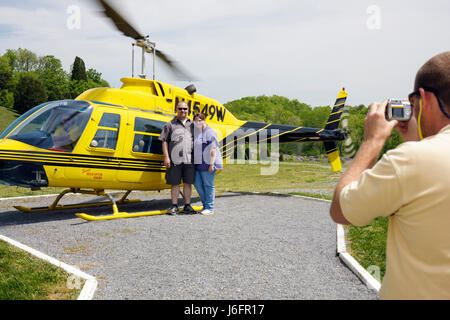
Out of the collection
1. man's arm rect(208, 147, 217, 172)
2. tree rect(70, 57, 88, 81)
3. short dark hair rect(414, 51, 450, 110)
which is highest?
tree rect(70, 57, 88, 81)

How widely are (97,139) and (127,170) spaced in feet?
2.93

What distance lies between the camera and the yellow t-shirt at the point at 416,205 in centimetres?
114

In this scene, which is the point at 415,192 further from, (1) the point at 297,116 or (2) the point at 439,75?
(1) the point at 297,116

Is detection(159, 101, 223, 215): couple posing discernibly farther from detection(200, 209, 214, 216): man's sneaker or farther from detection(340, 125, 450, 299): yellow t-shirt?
detection(340, 125, 450, 299): yellow t-shirt

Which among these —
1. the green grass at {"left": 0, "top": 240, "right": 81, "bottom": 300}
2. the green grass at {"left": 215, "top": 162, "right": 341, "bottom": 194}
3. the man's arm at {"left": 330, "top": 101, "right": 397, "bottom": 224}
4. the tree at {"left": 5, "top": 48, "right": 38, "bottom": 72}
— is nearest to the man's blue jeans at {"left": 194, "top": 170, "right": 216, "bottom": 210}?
the green grass at {"left": 0, "top": 240, "right": 81, "bottom": 300}

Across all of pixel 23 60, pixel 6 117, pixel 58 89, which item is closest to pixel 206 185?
pixel 6 117

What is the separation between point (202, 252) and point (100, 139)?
3.38m

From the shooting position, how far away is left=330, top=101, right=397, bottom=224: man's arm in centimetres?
134

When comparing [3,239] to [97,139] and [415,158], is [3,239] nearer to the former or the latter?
[97,139]

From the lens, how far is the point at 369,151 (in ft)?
4.49

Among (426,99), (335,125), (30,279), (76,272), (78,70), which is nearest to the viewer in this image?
(426,99)

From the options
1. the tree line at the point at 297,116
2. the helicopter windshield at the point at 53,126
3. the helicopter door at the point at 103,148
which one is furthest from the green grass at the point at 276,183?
the tree line at the point at 297,116

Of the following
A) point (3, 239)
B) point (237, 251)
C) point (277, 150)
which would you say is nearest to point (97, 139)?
point (3, 239)

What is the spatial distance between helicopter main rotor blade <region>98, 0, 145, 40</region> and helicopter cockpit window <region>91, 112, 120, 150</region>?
5.25ft
